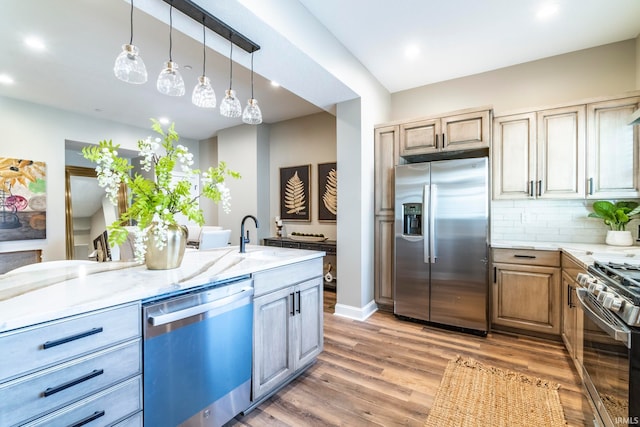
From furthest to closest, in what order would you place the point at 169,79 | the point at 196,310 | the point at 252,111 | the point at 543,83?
the point at 543,83, the point at 252,111, the point at 169,79, the point at 196,310

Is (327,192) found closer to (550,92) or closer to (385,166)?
(385,166)

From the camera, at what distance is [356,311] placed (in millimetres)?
3340

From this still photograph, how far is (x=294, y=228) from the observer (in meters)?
5.31

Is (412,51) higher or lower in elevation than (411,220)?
higher

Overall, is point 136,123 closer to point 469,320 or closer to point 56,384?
point 56,384

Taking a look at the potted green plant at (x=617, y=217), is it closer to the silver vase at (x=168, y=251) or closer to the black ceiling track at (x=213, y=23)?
the black ceiling track at (x=213, y=23)

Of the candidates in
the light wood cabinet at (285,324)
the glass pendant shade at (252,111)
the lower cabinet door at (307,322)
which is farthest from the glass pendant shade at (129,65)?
the lower cabinet door at (307,322)

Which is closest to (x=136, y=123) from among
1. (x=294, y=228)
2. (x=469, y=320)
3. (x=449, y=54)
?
(x=294, y=228)

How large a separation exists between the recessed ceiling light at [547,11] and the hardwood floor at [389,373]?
3016mm

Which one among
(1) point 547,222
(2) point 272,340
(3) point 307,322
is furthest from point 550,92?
(2) point 272,340

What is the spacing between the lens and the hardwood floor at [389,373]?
1.75 meters

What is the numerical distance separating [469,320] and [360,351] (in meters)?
1.24

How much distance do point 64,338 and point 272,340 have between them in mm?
1139

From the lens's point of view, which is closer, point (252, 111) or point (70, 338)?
point (70, 338)
